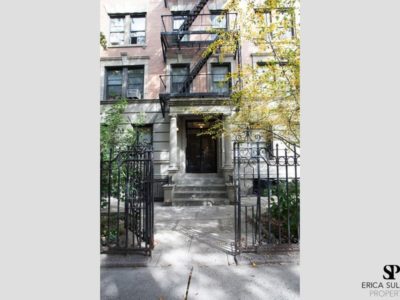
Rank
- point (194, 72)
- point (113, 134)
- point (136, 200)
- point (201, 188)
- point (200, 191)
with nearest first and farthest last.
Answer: point (136, 200), point (113, 134), point (200, 191), point (201, 188), point (194, 72)

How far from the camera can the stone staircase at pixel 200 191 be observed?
→ 8.86 metres

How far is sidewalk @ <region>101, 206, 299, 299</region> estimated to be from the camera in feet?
8.75

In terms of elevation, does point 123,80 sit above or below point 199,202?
above

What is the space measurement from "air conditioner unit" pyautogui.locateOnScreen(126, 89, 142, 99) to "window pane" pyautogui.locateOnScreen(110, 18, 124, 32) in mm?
3295

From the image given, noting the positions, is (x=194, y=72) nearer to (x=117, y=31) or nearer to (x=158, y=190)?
(x=117, y=31)

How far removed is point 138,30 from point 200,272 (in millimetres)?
12520

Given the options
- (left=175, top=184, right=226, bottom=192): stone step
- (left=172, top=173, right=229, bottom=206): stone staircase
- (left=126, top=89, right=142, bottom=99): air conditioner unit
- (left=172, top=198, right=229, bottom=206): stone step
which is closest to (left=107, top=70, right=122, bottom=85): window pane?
(left=126, top=89, right=142, bottom=99): air conditioner unit

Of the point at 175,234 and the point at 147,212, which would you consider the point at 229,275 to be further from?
the point at 175,234

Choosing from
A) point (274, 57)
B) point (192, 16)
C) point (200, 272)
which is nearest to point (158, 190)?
point (274, 57)

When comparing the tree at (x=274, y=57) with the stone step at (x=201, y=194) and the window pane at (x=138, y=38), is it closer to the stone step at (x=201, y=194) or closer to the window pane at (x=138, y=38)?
the stone step at (x=201, y=194)

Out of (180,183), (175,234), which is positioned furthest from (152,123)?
(175,234)

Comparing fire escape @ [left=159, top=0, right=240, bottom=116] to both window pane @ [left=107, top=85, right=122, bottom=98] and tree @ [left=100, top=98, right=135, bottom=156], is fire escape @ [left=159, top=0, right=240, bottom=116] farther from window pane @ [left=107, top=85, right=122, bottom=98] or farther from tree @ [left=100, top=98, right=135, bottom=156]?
tree @ [left=100, top=98, right=135, bottom=156]
